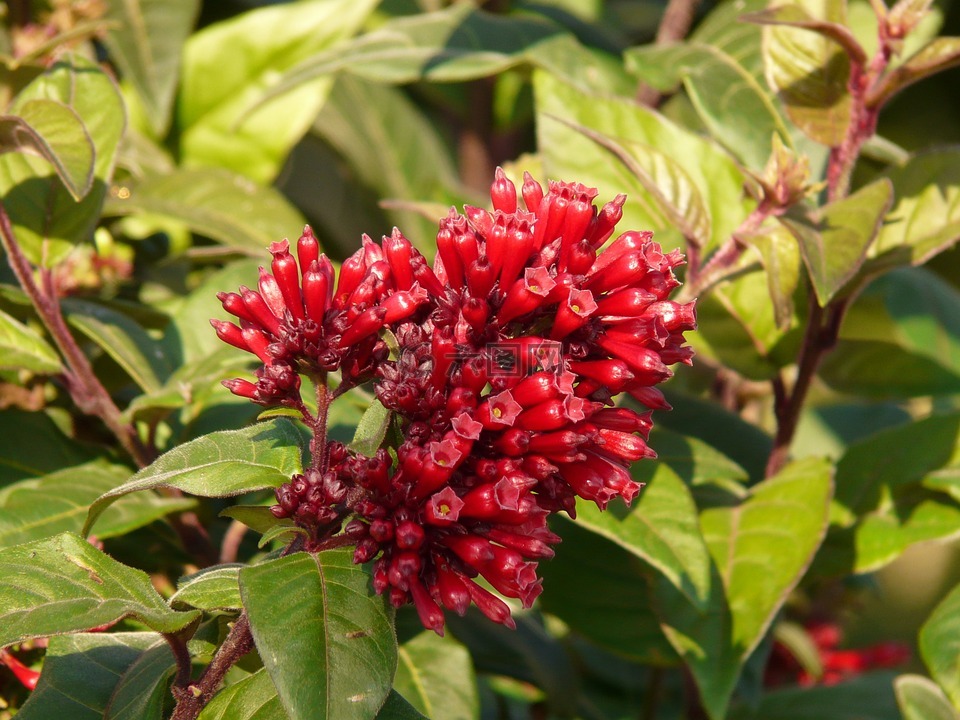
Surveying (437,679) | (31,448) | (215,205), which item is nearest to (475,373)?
(437,679)

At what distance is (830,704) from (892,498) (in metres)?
0.60

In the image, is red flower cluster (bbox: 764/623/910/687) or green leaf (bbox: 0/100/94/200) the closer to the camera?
green leaf (bbox: 0/100/94/200)

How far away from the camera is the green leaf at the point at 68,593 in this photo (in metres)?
0.86

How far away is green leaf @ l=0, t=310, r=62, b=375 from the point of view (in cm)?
132

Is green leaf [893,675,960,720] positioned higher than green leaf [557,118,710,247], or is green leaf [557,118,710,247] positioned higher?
green leaf [557,118,710,247]

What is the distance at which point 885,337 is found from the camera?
2070 mm

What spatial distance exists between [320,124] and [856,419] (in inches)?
61.3

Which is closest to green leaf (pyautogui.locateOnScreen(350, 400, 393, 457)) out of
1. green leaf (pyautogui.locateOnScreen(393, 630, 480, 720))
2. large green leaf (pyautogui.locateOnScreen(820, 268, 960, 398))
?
green leaf (pyautogui.locateOnScreen(393, 630, 480, 720))

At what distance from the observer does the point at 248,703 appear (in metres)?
0.92

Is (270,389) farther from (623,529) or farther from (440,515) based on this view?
(623,529)

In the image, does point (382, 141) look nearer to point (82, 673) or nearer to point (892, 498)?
point (892, 498)

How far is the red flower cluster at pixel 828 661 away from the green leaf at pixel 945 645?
102cm

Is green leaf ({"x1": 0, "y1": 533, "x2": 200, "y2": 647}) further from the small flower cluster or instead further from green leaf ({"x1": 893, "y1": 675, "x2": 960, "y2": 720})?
green leaf ({"x1": 893, "y1": 675, "x2": 960, "y2": 720})

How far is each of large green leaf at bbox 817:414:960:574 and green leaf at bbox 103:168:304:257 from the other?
1087mm
